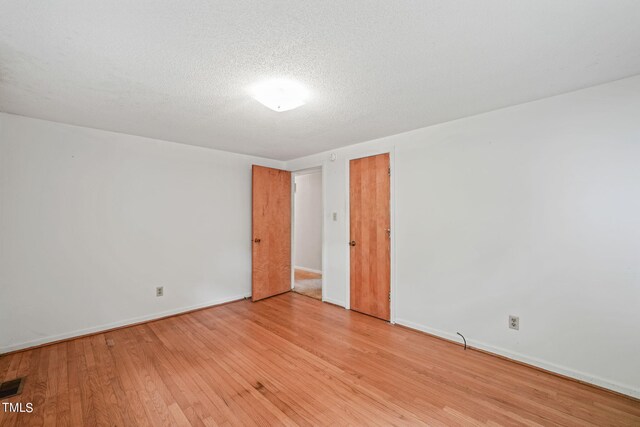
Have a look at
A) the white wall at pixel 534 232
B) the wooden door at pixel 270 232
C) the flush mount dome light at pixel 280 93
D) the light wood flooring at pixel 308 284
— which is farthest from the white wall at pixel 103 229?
the white wall at pixel 534 232

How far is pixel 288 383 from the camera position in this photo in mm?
2062

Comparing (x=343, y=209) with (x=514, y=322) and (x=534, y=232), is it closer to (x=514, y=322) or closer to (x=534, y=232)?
(x=534, y=232)

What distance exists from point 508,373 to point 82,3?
366cm

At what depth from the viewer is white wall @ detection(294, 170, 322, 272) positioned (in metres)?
6.05

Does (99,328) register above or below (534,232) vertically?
below

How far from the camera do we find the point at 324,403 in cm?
184

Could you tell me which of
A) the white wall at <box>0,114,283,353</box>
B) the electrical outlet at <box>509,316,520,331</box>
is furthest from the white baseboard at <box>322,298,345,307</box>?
the electrical outlet at <box>509,316,520,331</box>

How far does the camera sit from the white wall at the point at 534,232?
194cm

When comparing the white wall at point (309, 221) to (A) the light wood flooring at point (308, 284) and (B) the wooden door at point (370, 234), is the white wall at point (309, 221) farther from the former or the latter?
(B) the wooden door at point (370, 234)

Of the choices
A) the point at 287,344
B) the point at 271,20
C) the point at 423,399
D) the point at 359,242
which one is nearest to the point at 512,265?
the point at 423,399

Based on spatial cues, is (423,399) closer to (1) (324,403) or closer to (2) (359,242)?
(1) (324,403)

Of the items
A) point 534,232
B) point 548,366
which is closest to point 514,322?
point 548,366

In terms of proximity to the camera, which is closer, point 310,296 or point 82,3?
point 82,3

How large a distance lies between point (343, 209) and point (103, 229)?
2.96 m
